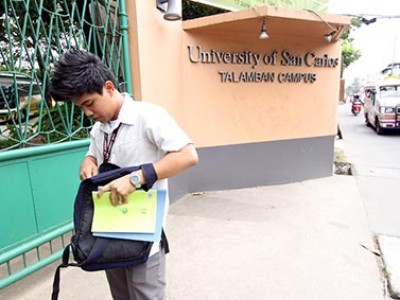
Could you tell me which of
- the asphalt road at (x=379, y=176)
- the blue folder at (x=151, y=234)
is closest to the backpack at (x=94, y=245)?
the blue folder at (x=151, y=234)

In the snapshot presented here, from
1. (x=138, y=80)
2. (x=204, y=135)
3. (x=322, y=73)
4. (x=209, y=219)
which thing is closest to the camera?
(x=138, y=80)

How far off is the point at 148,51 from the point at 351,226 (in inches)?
111

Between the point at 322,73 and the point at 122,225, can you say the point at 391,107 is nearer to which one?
the point at 322,73

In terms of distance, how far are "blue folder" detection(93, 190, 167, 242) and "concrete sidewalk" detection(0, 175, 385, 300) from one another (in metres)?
1.28

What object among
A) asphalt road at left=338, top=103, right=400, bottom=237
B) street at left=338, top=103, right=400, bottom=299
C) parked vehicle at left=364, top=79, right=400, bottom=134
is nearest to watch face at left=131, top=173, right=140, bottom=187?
street at left=338, top=103, right=400, bottom=299

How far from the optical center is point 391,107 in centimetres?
1060

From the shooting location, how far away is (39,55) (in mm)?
2635

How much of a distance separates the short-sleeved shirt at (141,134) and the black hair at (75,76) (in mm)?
157

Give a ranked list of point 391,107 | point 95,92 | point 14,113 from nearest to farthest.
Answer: point 95,92, point 14,113, point 391,107

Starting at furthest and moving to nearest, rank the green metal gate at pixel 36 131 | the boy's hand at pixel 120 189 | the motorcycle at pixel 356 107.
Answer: the motorcycle at pixel 356 107 < the green metal gate at pixel 36 131 < the boy's hand at pixel 120 189

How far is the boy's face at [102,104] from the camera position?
51.4 inches

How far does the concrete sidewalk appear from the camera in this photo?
97.8 inches

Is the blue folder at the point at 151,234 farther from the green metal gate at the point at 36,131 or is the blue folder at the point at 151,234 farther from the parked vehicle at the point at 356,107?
the parked vehicle at the point at 356,107

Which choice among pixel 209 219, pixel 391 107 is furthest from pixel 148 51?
pixel 391 107
